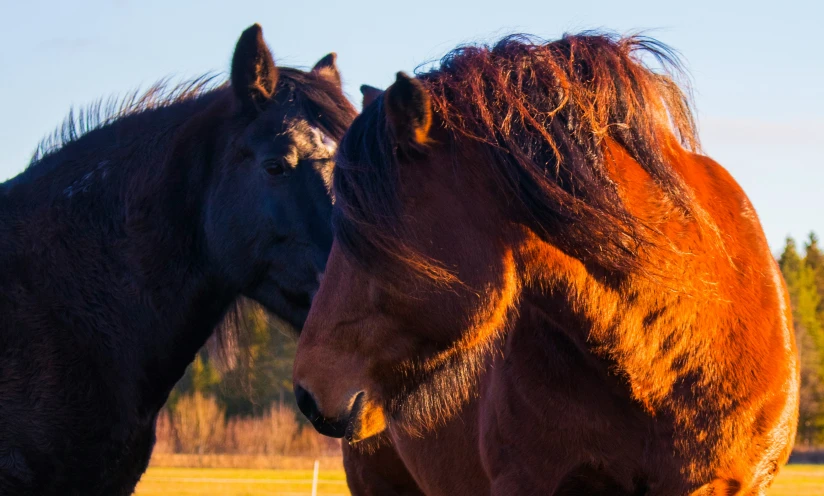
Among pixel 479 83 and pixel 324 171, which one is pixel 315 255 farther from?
pixel 479 83

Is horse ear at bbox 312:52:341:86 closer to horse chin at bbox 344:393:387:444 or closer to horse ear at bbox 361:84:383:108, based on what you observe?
horse ear at bbox 361:84:383:108

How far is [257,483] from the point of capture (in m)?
31.8

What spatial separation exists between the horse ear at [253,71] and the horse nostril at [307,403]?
1936 millimetres

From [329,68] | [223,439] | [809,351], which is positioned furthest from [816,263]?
[329,68]

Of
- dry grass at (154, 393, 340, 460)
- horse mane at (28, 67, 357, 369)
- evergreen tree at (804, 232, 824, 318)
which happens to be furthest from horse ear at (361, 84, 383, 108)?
evergreen tree at (804, 232, 824, 318)

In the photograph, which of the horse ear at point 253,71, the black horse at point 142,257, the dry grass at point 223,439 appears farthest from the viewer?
the dry grass at point 223,439

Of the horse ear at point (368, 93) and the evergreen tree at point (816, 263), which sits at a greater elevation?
the horse ear at point (368, 93)

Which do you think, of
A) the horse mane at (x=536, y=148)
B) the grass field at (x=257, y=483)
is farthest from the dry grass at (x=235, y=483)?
the horse mane at (x=536, y=148)

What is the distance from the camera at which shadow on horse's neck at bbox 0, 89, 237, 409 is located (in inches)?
151

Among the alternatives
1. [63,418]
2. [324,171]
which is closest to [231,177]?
[324,171]

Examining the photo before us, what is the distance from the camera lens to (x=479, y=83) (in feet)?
8.50

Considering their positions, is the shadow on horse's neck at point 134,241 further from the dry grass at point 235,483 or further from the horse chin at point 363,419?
the dry grass at point 235,483

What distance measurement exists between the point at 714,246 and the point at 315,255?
1.69 metres

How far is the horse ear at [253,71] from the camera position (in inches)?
156
